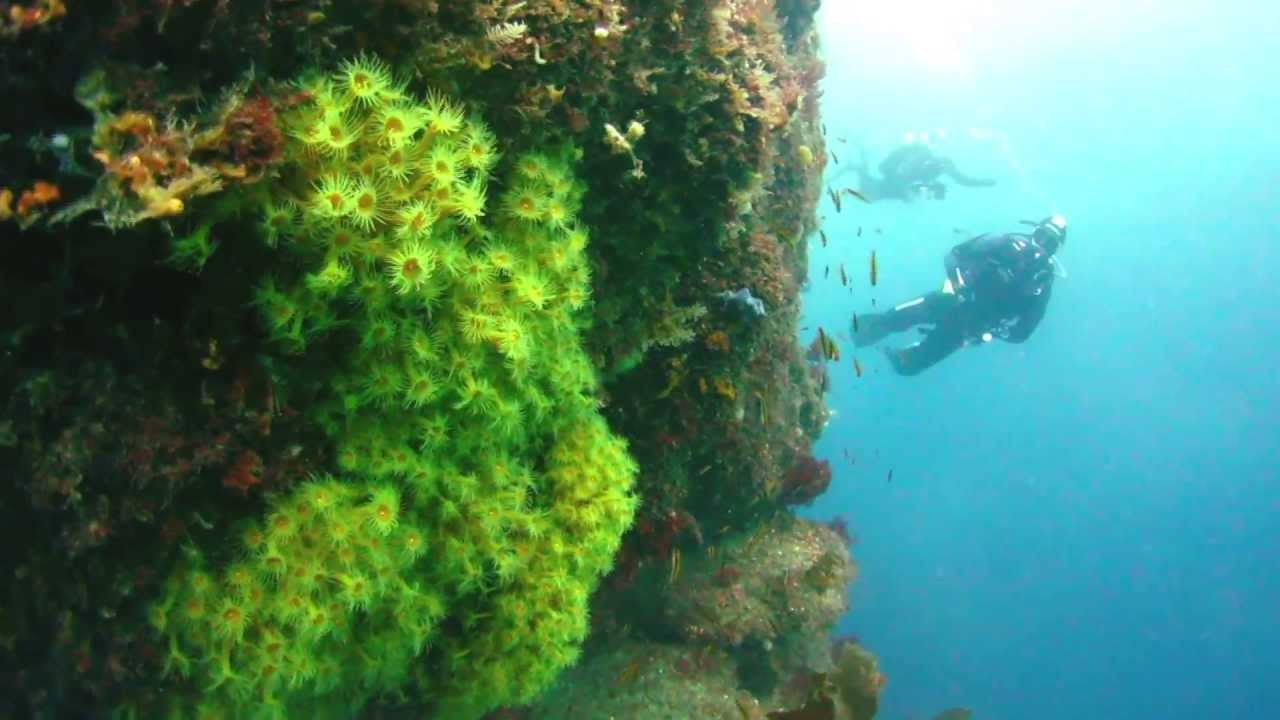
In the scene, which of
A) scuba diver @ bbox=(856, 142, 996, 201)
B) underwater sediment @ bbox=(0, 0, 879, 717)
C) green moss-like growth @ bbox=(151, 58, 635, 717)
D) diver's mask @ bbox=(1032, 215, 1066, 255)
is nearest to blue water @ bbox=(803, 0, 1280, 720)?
scuba diver @ bbox=(856, 142, 996, 201)

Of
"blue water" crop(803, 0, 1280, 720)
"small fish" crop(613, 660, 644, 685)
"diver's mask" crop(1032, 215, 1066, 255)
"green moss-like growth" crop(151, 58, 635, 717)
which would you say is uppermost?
"green moss-like growth" crop(151, 58, 635, 717)

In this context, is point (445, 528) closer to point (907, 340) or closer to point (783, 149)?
point (783, 149)

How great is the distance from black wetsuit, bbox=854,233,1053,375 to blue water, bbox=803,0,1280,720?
2921cm

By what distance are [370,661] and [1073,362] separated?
4413 inches

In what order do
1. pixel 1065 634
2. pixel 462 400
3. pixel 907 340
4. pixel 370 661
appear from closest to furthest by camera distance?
pixel 462 400
pixel 370 661
pixel 1065 634
pixel 907 340

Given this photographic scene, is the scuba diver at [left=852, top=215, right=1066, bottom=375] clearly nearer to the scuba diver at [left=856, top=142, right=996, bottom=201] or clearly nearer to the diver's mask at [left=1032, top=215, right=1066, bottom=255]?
the diver's mask at [left=1032, top=215, right=1066, bottom=255]

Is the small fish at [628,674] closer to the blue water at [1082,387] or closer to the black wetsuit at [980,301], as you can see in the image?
the black wetsuit at [980,301]

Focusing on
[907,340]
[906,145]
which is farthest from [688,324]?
[907,340]

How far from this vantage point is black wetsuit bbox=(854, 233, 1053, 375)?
1462 centimetres

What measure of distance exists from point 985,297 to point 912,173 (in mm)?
12191

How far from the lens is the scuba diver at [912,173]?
2550 centimetres

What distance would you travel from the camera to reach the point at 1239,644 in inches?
2131

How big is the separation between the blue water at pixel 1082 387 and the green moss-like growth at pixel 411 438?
133ft

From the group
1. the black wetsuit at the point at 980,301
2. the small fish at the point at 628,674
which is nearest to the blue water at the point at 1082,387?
the black wetsuit at the point at 980,301
